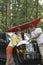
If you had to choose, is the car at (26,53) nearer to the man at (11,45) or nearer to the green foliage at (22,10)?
the man at (11,45)

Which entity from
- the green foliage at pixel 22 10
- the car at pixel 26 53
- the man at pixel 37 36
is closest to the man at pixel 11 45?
the car at pixel 26 53

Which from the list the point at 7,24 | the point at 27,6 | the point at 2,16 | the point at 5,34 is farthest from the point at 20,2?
the point at 5,34

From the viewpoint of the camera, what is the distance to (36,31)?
7.55m

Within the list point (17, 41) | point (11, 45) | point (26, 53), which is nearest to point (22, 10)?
point (17, 41)

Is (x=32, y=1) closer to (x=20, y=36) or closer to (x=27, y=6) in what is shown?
(x=27, y=6)

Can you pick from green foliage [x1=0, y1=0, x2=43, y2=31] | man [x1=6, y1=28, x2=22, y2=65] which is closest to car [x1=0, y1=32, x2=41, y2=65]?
man [x1=6, y1=28, x2=22, y2=65]

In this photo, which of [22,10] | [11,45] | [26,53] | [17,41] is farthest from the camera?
[22,10]

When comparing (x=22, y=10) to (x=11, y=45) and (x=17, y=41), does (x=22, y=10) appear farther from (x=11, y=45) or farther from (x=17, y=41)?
(x=11, y=45)

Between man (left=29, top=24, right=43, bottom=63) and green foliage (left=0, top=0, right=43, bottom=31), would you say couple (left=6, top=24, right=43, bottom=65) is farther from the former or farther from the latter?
green foliage (left=0, top=0, right=43, bottom=31)

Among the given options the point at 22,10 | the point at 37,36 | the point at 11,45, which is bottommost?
the point at 11,45

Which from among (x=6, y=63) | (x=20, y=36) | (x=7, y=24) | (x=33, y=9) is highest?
(x=33, y=9)

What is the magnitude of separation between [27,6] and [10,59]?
800 inches

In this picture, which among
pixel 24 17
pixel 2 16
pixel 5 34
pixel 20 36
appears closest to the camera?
pixel 20 36

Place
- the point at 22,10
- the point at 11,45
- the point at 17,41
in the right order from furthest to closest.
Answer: the point at 22,10 < the point at 17,41 < the point at 11,45
